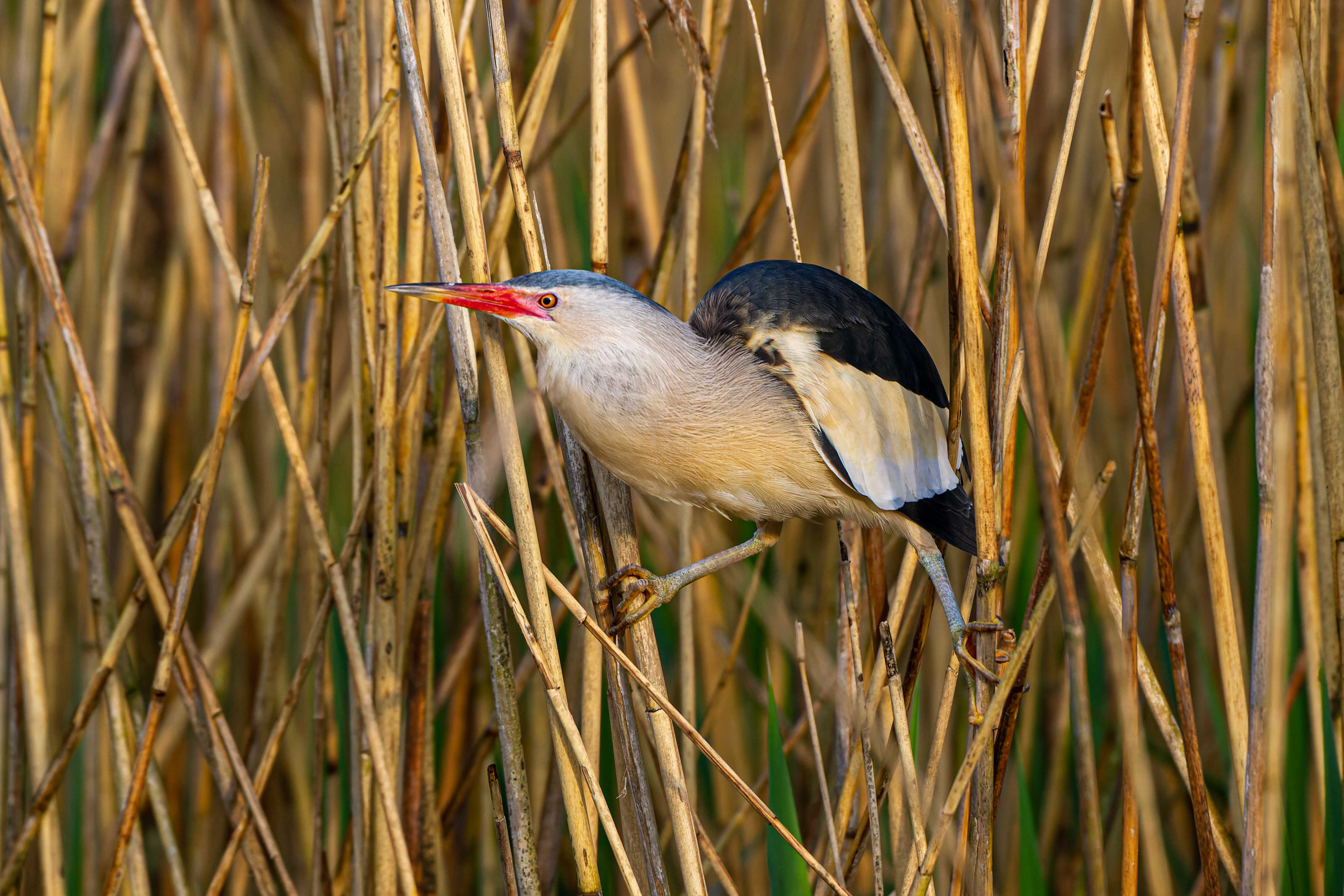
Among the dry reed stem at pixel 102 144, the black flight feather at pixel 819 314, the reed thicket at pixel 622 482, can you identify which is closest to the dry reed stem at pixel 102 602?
the reed thicket at pixel 622 482

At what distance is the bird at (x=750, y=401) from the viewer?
38.7 inches

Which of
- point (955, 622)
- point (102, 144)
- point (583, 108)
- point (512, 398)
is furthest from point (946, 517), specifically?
point (102, 144)

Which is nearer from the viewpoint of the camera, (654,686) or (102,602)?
(654,686)

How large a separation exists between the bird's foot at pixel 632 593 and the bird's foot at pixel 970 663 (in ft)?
0.94

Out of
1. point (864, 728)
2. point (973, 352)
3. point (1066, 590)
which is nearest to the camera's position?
point (1066, 590)

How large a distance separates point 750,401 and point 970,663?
0.34 metres

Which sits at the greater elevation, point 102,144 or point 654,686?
point 102,144

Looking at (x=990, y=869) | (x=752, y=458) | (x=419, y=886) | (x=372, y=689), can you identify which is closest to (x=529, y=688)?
(x=419, y=886)

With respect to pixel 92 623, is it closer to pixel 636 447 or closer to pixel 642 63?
pixel 636 447

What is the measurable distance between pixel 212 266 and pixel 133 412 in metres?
0.49

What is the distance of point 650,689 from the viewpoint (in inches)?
34.2

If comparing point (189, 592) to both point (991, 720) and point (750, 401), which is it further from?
point (991, 720)

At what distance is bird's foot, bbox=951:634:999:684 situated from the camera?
0.88 metres

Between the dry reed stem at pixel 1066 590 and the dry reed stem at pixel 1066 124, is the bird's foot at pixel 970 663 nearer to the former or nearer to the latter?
the dry reed stem at pixel 1066 590
